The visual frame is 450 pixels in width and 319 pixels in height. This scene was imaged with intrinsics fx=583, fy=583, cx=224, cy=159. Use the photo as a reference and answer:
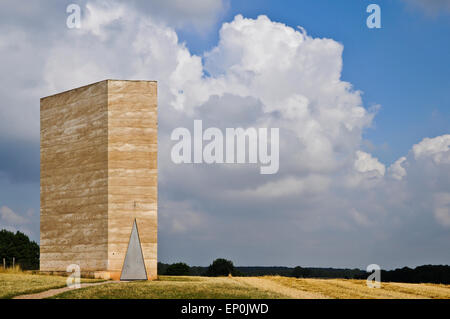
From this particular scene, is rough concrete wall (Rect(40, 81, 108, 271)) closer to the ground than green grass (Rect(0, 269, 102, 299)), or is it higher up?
higher up

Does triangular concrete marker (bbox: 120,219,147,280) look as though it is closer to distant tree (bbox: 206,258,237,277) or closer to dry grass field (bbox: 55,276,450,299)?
dry grass field (bbox: 55,276,450,299)

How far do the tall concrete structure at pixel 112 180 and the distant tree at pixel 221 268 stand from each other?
150ft

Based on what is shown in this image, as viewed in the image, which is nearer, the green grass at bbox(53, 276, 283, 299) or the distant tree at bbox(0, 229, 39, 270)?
the green grass at bbox(53, 276, 283, 299)

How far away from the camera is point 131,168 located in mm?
41781

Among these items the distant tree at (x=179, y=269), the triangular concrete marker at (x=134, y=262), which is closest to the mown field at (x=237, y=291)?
the triangular concrete marker at (x=134, y=262)

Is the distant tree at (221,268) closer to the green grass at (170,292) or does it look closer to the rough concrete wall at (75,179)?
the rough concrete wall at (75,179)

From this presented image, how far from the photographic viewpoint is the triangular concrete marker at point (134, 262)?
4078cm

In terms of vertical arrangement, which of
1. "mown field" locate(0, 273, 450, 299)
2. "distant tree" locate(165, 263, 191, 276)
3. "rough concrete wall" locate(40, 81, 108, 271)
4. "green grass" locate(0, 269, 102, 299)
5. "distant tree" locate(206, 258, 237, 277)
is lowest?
"distant tree" locate(206, 258, 237, 277)

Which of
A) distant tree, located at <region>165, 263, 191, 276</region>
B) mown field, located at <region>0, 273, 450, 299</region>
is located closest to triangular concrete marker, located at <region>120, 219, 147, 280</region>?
mown field, located at <region>0, 273, 450, 299</region>

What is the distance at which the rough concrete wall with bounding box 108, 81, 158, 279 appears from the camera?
41375mm

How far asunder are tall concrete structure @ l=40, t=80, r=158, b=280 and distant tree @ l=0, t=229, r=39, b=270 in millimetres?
49138

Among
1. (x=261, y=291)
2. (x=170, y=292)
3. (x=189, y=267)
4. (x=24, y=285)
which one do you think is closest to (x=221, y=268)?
(x=189, y=267)
